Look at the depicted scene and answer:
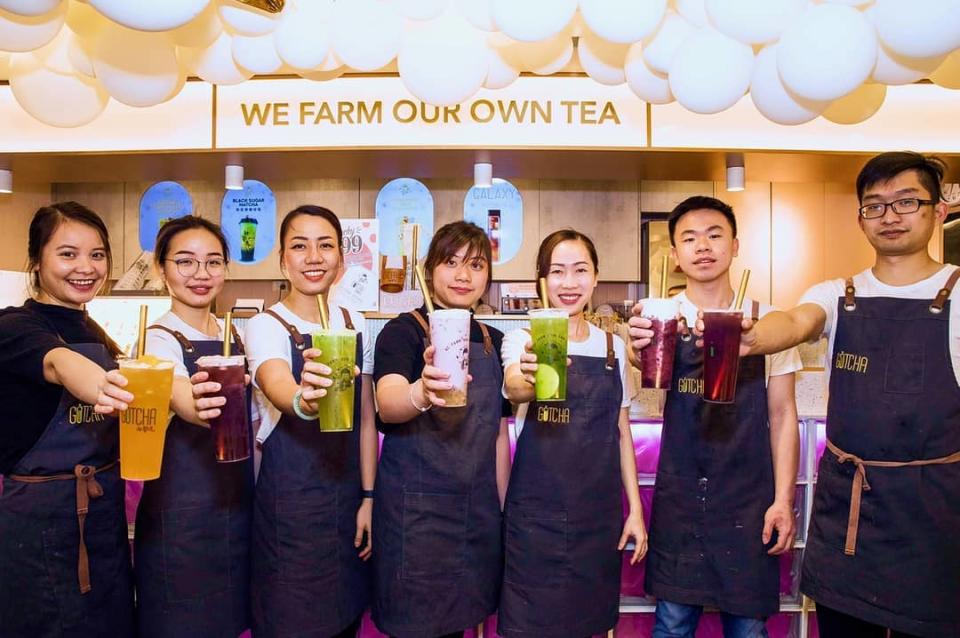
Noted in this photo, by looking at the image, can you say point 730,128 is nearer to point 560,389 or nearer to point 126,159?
point 560,389

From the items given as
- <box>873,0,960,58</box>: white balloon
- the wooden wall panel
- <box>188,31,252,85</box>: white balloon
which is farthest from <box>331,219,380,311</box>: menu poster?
<box>873,0,960,58</box>: white balloon

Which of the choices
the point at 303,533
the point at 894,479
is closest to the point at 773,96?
the point at 894,479

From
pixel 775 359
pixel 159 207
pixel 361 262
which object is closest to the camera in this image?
pixel 775 359

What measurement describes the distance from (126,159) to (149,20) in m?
3.02

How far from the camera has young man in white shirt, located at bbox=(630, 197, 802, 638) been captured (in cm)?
186

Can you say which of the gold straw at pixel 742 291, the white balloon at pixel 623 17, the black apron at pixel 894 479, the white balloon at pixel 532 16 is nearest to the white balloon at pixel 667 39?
the white balloon at pixel 623 17

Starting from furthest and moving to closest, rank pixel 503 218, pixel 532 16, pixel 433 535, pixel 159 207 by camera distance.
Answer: pixel 159 207 → pixel 503 218 → pixel 433 535 → pixel 532 16

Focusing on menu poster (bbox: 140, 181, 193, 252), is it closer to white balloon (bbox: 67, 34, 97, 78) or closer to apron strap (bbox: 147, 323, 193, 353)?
white balloon (bbox: 67, 34, 97, 78)

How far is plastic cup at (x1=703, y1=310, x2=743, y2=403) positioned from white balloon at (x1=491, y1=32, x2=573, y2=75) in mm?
992

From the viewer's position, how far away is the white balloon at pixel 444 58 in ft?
6.38

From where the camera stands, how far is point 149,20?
4.30 ft

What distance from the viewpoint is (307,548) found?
1.72 metres

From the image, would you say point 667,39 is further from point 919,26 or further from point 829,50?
point 919,26

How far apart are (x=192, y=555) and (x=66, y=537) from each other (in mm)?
300
